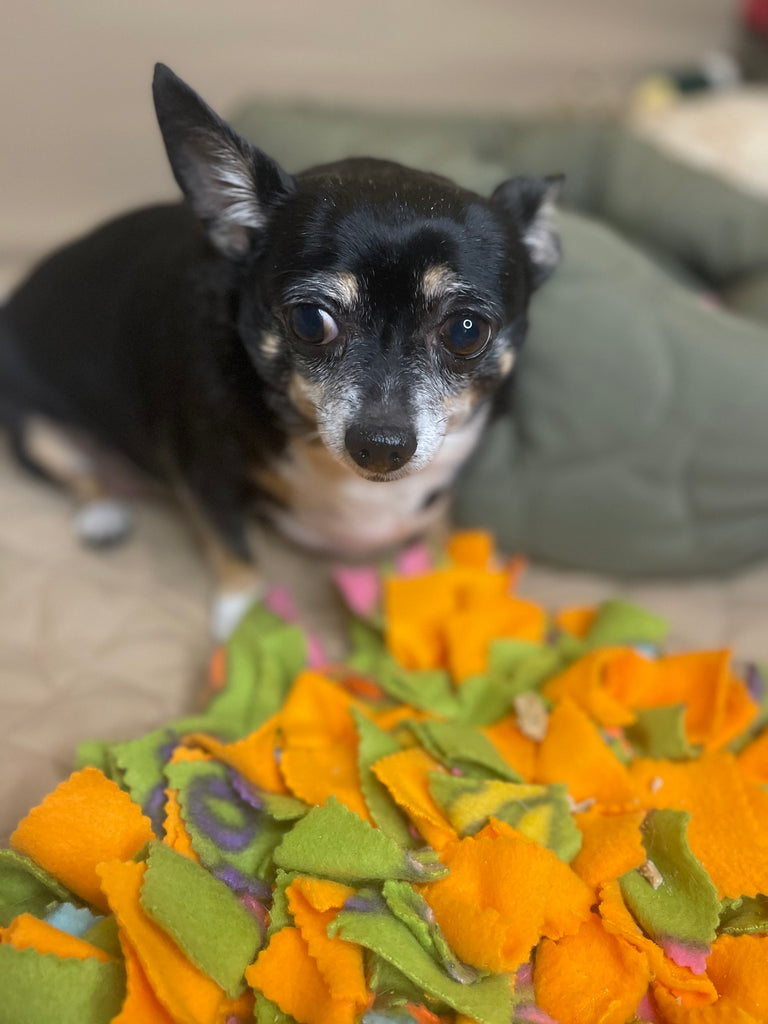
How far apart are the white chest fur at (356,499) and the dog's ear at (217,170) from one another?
31 cm

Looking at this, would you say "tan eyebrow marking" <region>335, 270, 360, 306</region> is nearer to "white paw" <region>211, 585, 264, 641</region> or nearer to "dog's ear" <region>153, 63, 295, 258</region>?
"dog's ear" <region>153, 63, 295, 258</region>

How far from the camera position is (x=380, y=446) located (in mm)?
1001

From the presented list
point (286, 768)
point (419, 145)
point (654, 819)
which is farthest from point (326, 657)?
point (419, 145)

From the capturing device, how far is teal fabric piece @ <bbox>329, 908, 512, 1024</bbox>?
841 mm

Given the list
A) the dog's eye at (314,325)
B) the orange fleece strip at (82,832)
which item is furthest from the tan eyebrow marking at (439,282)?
the orange fleece strip at (82,832)

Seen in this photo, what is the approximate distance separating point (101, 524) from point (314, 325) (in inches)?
29.7

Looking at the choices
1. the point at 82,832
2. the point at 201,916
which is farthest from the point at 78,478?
the point at 201,916

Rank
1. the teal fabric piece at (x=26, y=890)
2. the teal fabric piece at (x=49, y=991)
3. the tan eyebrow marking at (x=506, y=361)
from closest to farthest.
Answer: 1. the teal fabric piece at (x=49, y=991)
2. the teal fabric piece at (x=26, y=890)
3. the tan eyebrow marking at (x=506, y=361)

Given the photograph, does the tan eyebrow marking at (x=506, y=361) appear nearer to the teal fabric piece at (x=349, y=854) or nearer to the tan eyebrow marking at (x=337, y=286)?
the tan eyebrow marking at (x=337, y=286)

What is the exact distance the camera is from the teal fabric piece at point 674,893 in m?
0.93

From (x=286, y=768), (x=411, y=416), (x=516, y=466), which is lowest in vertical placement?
(x=286, y=768)

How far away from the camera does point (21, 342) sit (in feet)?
5.04

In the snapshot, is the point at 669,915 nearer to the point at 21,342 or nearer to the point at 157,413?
the point at 157,413

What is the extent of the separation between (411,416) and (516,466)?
55 cm
